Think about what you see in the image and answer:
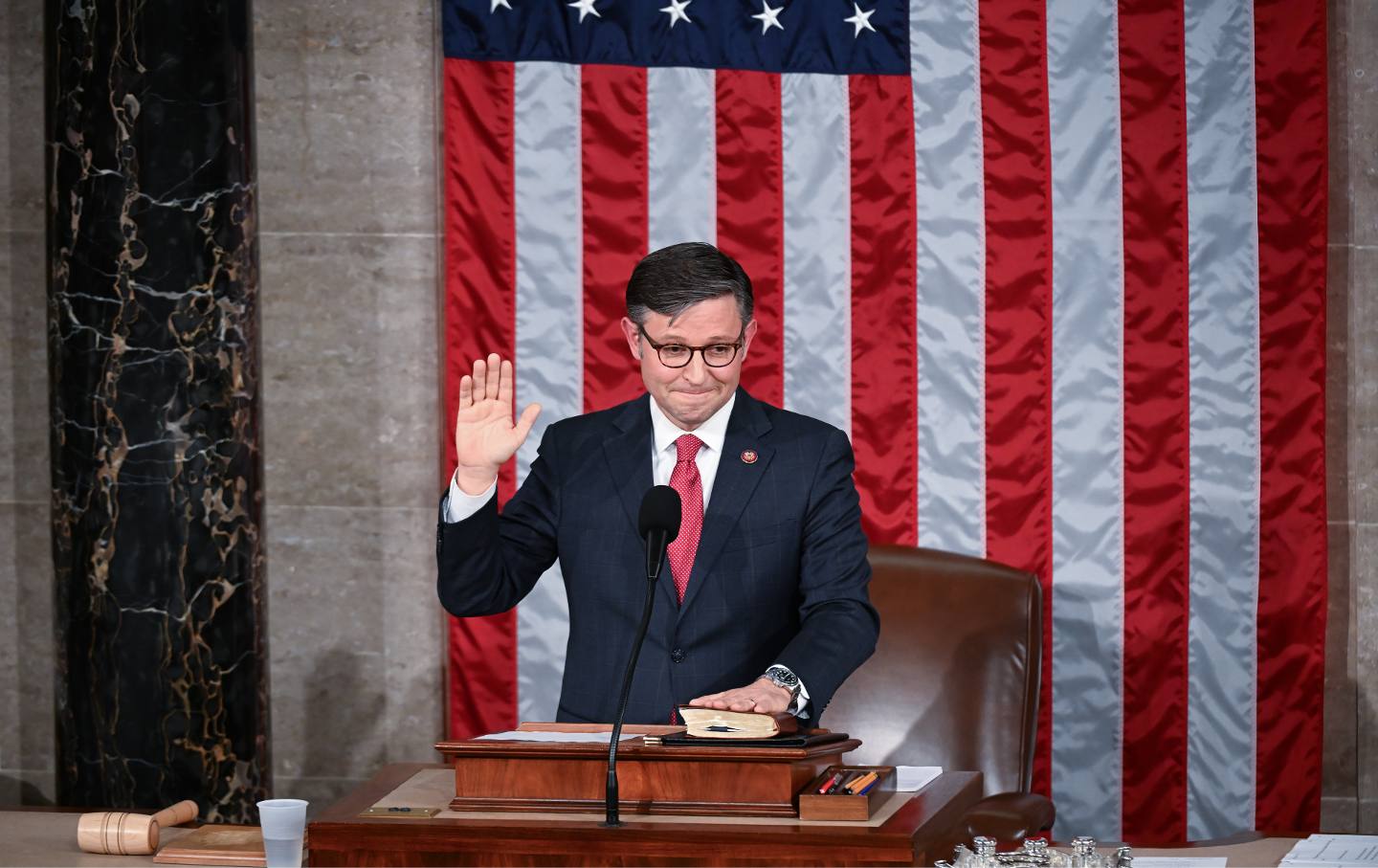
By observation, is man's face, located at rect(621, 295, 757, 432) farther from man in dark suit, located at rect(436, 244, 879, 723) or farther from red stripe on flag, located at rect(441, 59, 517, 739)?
red stripe on flag, located at rect(441, 59, 517, 739)

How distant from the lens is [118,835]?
223 centimetres

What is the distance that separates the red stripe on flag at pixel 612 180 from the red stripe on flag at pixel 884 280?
0.57 metres

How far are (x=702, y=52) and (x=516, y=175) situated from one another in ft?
1.94

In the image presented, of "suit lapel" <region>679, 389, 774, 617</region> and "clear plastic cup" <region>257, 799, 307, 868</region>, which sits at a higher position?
"suit lapel" <region>679, 389, 774, 617</region>

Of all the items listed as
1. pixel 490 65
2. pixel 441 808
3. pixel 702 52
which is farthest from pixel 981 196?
pixel 441 808

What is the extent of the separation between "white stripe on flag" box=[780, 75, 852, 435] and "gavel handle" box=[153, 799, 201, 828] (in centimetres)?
202

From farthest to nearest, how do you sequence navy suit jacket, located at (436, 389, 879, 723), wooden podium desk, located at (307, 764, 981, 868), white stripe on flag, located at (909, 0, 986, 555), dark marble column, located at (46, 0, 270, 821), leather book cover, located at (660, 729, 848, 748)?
white stripe on flag, located at (909, 0, 986, 555) → dark marble column, located at (46, 0, 270, 821) → navy suit jacket, located at (436, 389, 879, 723) → leather book cover, located at (660, 729, 848, 748) → wooden podium desk, located at (307, 764, 981, 868)

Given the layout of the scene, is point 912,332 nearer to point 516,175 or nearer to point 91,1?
point 516,175

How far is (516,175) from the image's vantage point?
3996 millimetres

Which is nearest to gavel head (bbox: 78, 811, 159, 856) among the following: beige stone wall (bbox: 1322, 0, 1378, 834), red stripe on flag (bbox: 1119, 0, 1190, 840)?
red stripe on flag (bbox: 1119, 0, 1190, 840)

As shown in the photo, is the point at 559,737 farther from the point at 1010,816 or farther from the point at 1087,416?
the point at 1087,416

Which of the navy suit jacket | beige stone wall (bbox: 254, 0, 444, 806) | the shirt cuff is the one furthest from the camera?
beige stone wall (bbox: 254, 0, 444, 806)

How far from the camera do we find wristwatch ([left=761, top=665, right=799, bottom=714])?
219 cm

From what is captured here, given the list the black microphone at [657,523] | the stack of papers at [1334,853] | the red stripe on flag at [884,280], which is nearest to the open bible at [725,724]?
the black microphone at [657,523]
